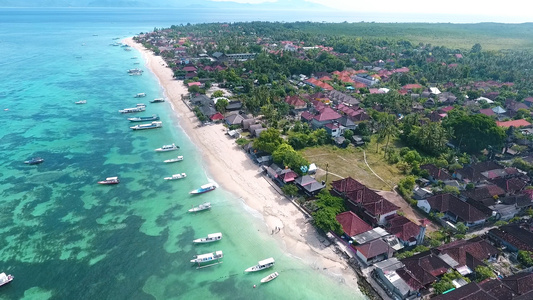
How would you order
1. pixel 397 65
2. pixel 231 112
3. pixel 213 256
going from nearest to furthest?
pixel 213 256, pixel 231 112, pixel 397 65

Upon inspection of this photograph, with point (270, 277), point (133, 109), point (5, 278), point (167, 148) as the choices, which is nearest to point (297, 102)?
point (167, 148)

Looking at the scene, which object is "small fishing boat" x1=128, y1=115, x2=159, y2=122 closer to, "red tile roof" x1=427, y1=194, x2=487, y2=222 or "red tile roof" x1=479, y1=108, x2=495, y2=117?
"red tile roof" x1=427, y1=194, x2=487, y2=222

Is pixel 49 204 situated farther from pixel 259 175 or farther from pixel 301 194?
pixel 301 194

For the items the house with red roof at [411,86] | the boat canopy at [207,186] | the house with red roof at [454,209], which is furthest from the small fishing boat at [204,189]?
the house with red roof at [411,86]

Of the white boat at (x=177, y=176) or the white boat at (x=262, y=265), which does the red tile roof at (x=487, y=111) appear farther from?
the white boat at (x=177, y=176)

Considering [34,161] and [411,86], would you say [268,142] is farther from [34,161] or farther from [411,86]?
[411,86]

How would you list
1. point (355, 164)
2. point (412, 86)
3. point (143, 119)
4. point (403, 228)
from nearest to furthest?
point (403, 228) < point (355, 164) < point (143, 119) < point (412, 86)

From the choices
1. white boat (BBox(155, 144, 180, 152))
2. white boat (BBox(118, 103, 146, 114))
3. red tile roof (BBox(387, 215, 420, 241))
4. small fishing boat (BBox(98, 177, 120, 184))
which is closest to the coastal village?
red tile roof (BBox(387, 215, 420, 241))

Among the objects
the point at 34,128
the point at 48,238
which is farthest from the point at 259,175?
the point at 34,128
